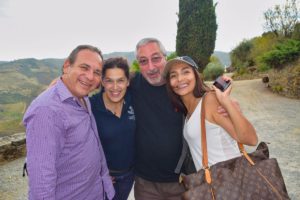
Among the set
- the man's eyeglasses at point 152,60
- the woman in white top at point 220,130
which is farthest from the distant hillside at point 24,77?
the woman in white top at point 220,130

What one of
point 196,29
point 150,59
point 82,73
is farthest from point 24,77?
point 82,73

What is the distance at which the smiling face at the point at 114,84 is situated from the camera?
2.69 metres

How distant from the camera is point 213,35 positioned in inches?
755

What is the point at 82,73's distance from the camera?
7.54ft

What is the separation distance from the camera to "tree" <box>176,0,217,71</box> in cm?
1862

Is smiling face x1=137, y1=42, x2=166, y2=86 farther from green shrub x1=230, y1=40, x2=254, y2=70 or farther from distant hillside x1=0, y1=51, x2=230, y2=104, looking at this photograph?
distant hillside x1=0, y1=51, x2=230, y2=104

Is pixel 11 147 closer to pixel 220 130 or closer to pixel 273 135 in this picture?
pixel 220 130

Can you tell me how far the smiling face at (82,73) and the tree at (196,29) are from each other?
16907 millimetres

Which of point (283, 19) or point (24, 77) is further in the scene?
point (24, 77)

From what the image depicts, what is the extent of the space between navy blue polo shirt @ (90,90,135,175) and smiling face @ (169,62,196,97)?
0.61 meters

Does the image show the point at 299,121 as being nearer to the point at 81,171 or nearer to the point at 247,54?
the point at 81,171

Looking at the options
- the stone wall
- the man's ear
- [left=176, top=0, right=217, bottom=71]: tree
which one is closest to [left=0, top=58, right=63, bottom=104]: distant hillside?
[left=176, top=0, right=217, bottom=71]: tree

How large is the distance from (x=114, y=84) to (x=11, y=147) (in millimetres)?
5977

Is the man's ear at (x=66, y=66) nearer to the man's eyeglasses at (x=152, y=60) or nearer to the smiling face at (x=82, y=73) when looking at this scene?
the smiling face at (x=82, y=73)
